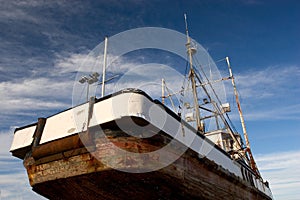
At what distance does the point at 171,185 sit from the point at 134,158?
1.35m

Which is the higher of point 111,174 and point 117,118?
point 117,118

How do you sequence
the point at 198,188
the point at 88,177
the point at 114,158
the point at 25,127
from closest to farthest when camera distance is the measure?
the point at 114,158, the point at 88,177, the point at 198,188, the point at 25,127

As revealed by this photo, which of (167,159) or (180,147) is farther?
(180,147)

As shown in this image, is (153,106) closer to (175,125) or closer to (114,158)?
(175,125)

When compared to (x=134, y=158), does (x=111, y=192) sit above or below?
below

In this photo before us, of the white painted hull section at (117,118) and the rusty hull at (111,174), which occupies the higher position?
the white painted hull section at (117,118)

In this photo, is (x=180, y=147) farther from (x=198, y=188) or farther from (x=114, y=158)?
(x=114, y=158)

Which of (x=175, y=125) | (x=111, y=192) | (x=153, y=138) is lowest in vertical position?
(x=111, y=192)

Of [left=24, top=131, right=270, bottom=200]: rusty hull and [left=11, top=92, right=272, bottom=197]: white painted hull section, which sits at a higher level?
[left=11, top=92, right=272, bottom=197]: white painted hull section

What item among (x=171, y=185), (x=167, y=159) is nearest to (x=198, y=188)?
(x=171, y=185)

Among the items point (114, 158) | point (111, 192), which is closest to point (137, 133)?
point (114, 158)

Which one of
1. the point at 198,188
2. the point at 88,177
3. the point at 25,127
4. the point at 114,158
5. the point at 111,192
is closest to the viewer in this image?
the point at 114,158

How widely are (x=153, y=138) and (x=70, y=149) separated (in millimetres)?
2060

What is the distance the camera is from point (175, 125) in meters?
6.77
